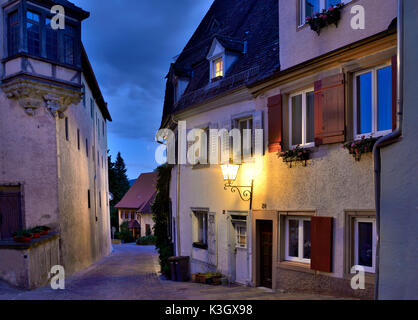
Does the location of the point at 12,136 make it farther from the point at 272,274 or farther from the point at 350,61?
the point at 350,61

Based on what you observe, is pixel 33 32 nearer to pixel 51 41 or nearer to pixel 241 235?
pixel 51 41

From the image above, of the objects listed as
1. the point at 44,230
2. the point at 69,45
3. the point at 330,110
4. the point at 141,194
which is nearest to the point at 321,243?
the point at 330,110

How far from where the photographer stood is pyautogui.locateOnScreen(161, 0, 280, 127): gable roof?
36.1ft

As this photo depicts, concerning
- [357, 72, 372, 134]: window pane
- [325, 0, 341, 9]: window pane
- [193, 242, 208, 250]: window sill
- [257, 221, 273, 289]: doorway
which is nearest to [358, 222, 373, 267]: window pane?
[357, 72, 372, 134]: window pane

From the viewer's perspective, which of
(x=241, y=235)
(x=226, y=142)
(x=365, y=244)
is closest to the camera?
(x=365, y=244)

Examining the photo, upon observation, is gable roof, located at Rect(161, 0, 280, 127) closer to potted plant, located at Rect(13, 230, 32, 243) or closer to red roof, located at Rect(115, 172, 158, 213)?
potted plant, located at Rect(13, 230, 32, 243)

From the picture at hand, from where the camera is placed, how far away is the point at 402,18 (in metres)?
5.59

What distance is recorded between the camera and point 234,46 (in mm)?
12414

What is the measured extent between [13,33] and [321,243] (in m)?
12.3

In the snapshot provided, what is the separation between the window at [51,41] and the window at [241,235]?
9.03 m

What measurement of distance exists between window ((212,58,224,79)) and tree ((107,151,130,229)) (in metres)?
45.6

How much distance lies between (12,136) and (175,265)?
7339mm

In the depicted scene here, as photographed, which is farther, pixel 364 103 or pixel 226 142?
pixel 226 142
